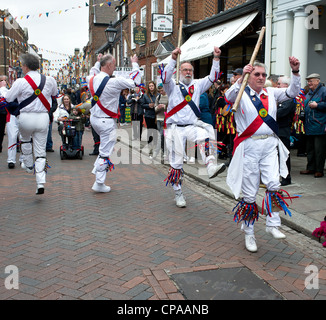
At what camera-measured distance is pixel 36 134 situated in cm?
593

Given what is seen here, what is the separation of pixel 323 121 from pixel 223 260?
4501 mm

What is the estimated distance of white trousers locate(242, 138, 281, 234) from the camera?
13.1ft

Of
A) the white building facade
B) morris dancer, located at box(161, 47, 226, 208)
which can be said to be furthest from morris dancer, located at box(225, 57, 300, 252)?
the white building facade

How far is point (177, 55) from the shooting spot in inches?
193

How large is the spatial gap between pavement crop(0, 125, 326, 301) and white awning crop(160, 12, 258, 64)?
6351mm

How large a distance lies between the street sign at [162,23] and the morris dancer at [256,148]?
12723mm

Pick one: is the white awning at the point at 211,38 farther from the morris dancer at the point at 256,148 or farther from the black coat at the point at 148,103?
the morris dancer at the point at 256,148

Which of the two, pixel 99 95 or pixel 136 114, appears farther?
pixel 136 114

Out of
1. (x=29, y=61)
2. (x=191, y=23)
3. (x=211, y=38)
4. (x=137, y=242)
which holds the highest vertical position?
(x=191, y=23)

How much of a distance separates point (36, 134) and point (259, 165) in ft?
11.7

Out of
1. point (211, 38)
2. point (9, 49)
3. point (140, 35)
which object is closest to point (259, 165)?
point (211, 38)

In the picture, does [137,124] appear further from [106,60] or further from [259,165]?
[259,165]

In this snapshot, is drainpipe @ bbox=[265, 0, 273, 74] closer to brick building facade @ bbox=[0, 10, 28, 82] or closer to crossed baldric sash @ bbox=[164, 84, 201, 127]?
crossed baldric sash @ bbox=[164, 84, 201, 127]

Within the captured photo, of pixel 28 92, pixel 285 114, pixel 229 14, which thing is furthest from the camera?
pixel 229 14
